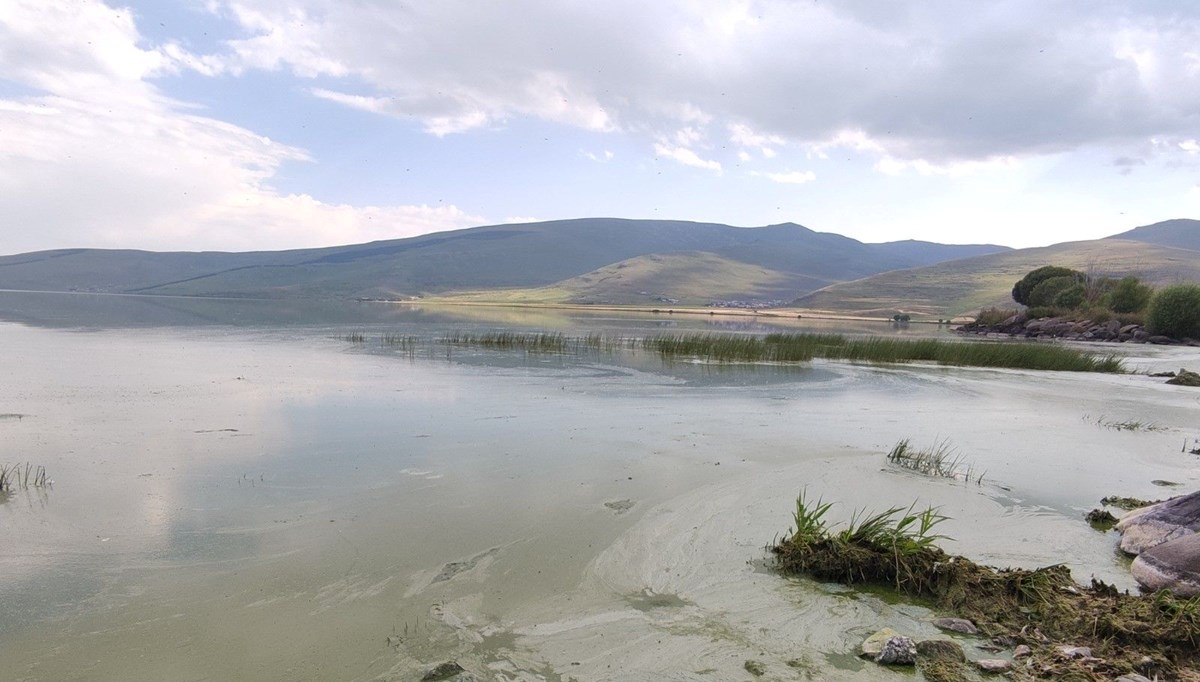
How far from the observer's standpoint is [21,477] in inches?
267

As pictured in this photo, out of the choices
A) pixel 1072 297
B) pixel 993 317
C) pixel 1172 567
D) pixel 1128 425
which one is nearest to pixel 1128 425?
pixel 1128 425

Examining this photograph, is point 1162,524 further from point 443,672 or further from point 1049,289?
point 1049,289

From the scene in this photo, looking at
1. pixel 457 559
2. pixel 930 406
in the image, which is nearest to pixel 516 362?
pixel 930 406

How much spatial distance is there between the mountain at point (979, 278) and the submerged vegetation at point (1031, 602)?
99.9 m

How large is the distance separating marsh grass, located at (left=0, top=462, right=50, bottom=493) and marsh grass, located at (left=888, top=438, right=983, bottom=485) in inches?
387

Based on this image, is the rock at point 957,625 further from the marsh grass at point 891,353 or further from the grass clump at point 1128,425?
the marsh grass at point 891,353

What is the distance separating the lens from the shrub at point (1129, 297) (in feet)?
170

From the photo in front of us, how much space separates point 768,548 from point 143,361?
18.4 m

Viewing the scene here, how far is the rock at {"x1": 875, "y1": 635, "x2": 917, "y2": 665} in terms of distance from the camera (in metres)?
3.68

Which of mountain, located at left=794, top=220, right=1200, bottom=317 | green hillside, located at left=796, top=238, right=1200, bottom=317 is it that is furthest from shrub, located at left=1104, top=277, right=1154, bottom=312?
green hillside, located at left=796, top=238, right=1200, bottom=317

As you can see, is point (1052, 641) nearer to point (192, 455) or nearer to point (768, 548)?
point (768, 548)

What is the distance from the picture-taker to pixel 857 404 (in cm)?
1438

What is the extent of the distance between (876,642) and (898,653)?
177mm

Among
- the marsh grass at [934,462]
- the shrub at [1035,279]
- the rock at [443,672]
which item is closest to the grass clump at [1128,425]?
the marsh grass at [934,462]
